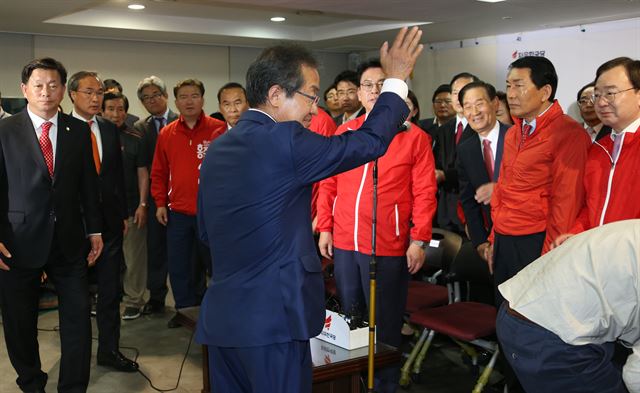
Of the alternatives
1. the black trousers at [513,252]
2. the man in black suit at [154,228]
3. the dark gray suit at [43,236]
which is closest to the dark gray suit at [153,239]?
the man in black suit at [154,228]

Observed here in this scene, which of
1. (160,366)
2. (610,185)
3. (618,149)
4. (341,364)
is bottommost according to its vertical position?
(160,366)

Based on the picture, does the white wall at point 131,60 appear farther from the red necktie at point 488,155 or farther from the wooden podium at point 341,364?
the wooden podium at point 341,364

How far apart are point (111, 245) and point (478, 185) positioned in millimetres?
2187

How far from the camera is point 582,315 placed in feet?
6.69

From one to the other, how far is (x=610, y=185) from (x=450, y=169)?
2.38 meters

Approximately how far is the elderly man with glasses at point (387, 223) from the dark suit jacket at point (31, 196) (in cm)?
134

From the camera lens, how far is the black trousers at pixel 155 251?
534 centimetres

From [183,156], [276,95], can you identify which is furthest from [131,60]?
[276,95]

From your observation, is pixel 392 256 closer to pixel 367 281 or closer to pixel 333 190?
pixel 367 281

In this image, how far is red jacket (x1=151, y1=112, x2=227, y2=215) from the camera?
15.7ft

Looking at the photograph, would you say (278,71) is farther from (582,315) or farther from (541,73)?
(541,73)

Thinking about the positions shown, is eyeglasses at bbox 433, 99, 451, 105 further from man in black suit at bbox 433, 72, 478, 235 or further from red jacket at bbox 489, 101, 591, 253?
red jacket at bbox 489, 101, 591, 253

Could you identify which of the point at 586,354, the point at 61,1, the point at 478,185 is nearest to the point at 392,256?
the point at 478,185

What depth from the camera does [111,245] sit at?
13.3 ft
